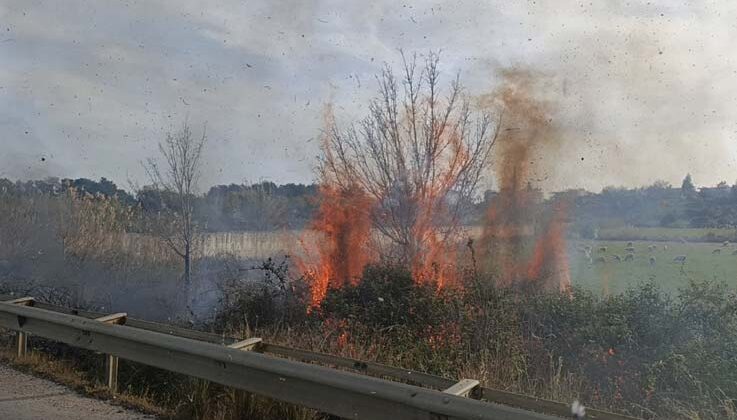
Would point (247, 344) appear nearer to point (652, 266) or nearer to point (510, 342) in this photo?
point (510, 342)

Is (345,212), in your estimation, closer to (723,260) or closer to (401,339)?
(401,339)

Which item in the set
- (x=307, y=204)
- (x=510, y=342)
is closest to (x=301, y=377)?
(x=510, y=342)

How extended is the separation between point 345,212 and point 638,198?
754 centimetres

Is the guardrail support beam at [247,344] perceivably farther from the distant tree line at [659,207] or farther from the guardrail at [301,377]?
the distant tree line at [659,207]

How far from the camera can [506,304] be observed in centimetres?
1027

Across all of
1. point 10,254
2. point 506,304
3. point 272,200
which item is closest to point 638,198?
point 506,304

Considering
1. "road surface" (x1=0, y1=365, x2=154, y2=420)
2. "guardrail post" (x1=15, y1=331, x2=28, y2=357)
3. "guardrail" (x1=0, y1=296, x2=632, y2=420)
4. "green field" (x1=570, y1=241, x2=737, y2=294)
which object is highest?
"green field" (x1=570, y1=241, x2=737, y2=294)

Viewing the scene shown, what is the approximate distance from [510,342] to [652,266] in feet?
17.4

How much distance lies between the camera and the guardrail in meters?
3.68

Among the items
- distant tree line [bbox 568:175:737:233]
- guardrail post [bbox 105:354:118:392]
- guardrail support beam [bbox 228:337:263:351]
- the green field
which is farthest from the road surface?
distant tree line [bbox 568:175:737:233]

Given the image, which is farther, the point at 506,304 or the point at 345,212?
the point at 345,212

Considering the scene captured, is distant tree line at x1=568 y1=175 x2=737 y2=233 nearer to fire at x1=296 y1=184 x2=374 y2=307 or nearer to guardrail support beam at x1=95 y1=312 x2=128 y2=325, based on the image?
fire at x1=296 y1=184 x2=374 y2=307

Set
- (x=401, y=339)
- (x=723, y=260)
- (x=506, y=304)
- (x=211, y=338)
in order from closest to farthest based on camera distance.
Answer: (x=211, y=338) < (x=401, y=339) < (x=506, y=304) < (x=723, y=260)

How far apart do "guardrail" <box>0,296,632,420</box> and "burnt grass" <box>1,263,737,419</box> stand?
57 centimetres
